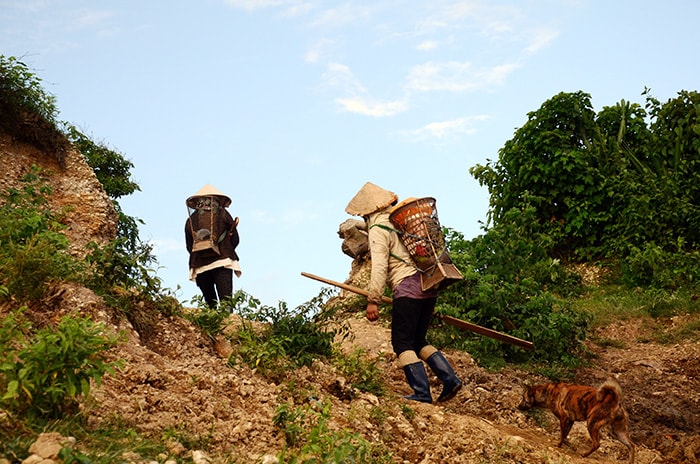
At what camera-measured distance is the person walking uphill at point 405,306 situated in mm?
7777

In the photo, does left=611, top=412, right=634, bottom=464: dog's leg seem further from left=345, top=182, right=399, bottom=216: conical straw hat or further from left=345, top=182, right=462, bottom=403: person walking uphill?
left=345, top=182, right=399, bottom=216: conical straw hat

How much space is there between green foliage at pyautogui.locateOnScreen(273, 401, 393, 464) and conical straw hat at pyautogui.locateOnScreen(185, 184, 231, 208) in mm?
4873

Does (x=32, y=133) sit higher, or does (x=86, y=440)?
(x=32, y=133)

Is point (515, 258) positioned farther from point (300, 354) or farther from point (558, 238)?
point (558, 238)

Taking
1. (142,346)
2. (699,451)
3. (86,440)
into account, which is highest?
(142,346)

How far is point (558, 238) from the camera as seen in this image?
1719cm

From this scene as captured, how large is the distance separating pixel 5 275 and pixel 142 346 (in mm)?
1247

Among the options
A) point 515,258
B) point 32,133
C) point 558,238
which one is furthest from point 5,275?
point 558,238

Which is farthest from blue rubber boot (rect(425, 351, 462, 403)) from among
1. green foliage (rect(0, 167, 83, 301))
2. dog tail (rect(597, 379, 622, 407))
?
green foliage (rect(0, 167, 83, 301))

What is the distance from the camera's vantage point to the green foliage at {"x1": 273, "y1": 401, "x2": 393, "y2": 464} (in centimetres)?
507

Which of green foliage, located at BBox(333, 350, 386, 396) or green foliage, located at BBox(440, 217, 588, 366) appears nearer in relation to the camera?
green foliage, located at BBox(333, 350, 386, 396)

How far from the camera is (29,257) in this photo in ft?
22.3

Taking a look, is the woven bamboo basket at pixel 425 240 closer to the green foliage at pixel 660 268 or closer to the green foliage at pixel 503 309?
the green foliage at pixel 503 309

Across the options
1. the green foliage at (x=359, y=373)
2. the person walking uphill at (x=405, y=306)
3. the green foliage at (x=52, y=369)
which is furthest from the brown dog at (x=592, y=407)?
the green foliage at (x=52, y=369)
